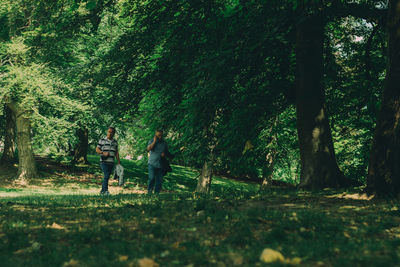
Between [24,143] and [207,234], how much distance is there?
69.5 ft

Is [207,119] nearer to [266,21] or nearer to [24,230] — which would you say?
[266,21]

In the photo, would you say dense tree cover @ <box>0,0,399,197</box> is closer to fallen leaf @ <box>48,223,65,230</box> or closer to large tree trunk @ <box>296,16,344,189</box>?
large tree trunk @ <box>296,16,344,189</box>

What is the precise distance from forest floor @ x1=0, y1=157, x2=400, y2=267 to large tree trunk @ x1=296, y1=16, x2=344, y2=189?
173 cm

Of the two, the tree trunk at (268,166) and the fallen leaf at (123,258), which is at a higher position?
the tree trunk at (268,166)

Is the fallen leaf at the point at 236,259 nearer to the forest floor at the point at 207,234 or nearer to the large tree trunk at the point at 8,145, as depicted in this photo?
the forest floor at the point at 207,234

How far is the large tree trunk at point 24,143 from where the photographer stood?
74.4 feet

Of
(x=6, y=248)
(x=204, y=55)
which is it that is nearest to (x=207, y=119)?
(x=204, y=55)

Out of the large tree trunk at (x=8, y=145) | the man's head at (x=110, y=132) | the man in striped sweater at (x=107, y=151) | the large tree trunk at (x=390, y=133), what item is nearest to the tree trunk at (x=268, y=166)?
the man in striped sweater at (x=107, y=151)

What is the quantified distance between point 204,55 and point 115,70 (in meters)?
3.05

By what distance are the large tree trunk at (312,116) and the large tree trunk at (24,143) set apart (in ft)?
58.0

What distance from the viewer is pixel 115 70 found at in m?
11.2

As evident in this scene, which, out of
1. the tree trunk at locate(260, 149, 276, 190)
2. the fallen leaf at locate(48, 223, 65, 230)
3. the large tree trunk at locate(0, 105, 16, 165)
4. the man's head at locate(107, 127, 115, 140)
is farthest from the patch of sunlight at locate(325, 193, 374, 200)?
the large tree trunk at locate(0, 105, 16, 165)

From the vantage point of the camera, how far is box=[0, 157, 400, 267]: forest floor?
3.76 metres

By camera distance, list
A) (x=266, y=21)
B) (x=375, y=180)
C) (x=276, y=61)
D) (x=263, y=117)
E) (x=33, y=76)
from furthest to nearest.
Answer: (x=33, y=76)
(x=263, y=117)
(x=276, y=61)
(x=266, y=21)
(x=375, y=180)
